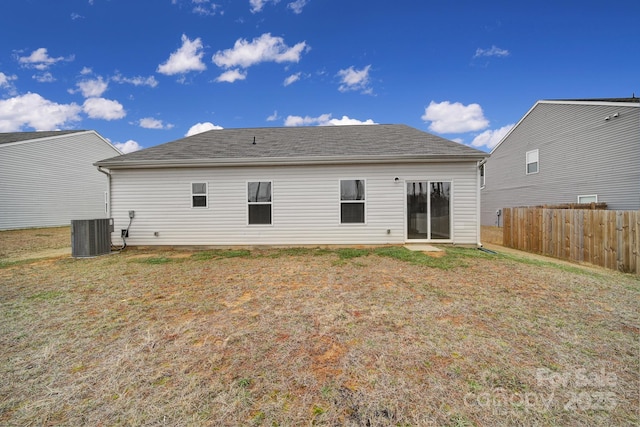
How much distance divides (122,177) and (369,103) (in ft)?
50.1

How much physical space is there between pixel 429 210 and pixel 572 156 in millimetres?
9535

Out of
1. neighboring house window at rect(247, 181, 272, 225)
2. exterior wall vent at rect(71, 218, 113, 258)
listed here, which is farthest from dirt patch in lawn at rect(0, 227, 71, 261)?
neighboring house window at rect(247, 181, 272, 225)

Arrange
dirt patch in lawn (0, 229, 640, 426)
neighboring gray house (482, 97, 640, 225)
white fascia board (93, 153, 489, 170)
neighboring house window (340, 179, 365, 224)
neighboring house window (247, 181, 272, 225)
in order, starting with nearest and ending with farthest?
dirt patch in lawn (0, 229, 640, 426)
white fascia board (93, 153, 489, 170)
neighboring house window (340, 179, 365, 224)
neighboring house window (247, 181, 272, 225)
neighboring gray house (482, 97, 640, 225)

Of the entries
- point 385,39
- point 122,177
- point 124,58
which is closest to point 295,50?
point 385,39

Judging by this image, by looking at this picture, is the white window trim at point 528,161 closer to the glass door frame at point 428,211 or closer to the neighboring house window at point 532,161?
the neighboring house window at point 532,161

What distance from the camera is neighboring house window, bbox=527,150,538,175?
46.4 ft

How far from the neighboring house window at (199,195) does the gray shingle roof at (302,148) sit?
0.77 metres

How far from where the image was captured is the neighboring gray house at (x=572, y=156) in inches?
401

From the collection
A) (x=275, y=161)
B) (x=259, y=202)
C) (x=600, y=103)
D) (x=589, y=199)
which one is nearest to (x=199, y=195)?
(x=259, y=202)

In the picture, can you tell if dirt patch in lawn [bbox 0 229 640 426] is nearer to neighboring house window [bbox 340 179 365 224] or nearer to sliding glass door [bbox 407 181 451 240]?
sliding glass door [bbox 407 181 451 240]

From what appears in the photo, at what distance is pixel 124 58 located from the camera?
47.6ft

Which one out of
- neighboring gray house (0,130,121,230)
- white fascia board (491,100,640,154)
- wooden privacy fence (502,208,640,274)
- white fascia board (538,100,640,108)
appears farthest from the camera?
neighboring gray house (0,130,121,230)

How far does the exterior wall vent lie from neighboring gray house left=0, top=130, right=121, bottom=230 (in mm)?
10116

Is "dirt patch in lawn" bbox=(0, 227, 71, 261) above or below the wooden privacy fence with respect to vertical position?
below
